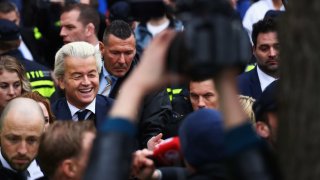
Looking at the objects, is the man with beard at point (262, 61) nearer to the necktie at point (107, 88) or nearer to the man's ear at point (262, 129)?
the necktie at point (107, 88)

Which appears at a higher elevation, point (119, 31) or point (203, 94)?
point (119, 31)

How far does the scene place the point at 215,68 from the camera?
3.56m

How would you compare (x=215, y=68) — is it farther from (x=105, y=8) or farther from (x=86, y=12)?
(x=105, y=8)

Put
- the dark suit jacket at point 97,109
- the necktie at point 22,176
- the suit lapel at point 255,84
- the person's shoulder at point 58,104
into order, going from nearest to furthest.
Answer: the necktie at point 22,176, the dark suit jacket at point 97,109, the person's shoulder at point 58,104, the suit lapel at point 255,84

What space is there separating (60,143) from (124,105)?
1255 millimetres

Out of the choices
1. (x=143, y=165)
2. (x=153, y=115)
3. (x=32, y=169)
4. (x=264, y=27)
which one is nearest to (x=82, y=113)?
(x=153, y=115)

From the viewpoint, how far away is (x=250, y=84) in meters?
9.30

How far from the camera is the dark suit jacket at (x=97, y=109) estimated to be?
8.32 meters

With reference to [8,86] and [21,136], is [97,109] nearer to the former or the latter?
[8,86]

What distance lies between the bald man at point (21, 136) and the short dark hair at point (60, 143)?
1658 mm

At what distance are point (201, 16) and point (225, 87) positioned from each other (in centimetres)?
28

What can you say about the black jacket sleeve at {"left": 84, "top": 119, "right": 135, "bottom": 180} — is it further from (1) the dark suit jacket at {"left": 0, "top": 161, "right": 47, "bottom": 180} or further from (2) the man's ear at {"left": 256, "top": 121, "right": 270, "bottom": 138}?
(1) the dark suit jacket at {"left": 0, "top": 161, "right": 47, "bottom": 180}

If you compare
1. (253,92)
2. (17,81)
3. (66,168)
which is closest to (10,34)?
(17,81)

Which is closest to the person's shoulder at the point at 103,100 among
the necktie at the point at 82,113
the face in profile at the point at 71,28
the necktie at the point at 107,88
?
the necktie at the point at 82,113
